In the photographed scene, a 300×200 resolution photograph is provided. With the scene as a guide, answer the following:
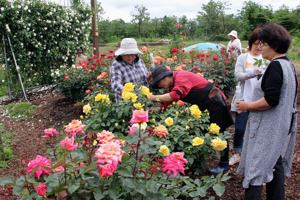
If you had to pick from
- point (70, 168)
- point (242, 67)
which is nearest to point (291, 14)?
point (242, 67)

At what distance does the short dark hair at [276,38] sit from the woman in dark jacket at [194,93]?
0.86m

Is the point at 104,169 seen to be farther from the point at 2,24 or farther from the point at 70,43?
the point at 70,43

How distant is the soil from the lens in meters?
3.16

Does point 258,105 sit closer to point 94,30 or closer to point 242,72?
point 242,72

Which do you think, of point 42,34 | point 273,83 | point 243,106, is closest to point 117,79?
point 243,106

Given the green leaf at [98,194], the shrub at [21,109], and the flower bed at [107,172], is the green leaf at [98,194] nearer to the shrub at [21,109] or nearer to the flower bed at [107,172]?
the flower bed at [107,172]

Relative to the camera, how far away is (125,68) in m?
3.50

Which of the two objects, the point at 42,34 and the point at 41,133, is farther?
the point at 42,34

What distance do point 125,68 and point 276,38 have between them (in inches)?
64.8

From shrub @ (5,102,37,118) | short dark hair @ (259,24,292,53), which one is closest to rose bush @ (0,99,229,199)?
short dark hair @ (259,24,292,53)

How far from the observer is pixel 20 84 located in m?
7.71

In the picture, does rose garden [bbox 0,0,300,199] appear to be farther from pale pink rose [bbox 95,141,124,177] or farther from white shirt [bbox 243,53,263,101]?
white shirt [bbox 243,53,263,101]

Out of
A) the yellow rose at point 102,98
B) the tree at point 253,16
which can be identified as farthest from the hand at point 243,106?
the tree at point 253,16

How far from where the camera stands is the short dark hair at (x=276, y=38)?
219 cm
